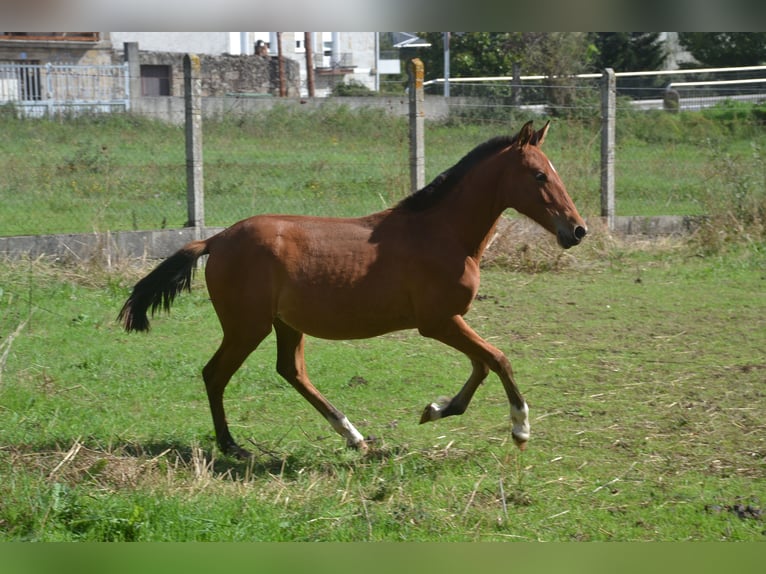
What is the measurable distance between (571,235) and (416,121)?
7.18m

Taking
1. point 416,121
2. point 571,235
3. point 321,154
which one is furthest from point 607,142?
point 571,235

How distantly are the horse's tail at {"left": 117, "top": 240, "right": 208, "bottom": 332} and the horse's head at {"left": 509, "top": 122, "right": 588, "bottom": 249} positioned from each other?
213 centimetres

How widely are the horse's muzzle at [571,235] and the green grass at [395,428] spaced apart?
53.1 inches

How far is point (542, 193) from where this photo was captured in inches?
238

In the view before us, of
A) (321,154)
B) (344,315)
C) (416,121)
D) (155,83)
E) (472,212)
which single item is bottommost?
(344,315)

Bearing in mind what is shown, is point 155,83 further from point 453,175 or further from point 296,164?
point 453,175

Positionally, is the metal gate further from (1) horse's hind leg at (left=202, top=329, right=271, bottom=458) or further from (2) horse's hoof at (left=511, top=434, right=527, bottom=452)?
(2) horse's hoof at (left=511, top=434, right=527, bottom=452)

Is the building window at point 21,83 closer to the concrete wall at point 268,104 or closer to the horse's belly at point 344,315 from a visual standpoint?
the concrete wall at point 268,104

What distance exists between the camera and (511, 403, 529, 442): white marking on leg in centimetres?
581

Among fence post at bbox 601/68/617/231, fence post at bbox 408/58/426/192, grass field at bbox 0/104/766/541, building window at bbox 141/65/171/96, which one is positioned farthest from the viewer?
building window at bbox 141/65/171/96

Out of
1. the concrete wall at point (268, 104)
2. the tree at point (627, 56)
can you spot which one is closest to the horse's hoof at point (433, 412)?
the concrete wall at point (268, 104)

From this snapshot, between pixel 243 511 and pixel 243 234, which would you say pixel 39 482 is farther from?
pixel 243 234

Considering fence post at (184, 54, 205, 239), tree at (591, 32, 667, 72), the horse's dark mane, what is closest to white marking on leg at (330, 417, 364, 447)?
the horse's dark mane

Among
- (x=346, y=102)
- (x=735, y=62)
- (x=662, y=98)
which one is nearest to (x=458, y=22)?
(x=346, y=102)
